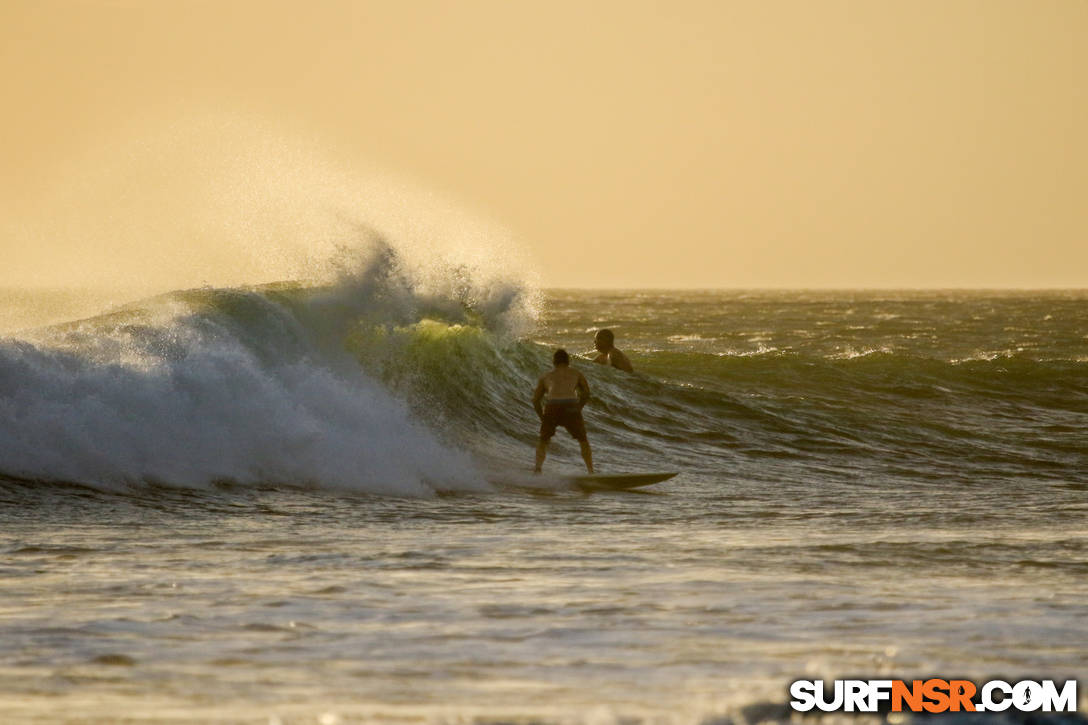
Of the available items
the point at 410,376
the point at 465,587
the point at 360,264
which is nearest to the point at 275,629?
the point at 465,587

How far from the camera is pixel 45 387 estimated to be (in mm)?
13312

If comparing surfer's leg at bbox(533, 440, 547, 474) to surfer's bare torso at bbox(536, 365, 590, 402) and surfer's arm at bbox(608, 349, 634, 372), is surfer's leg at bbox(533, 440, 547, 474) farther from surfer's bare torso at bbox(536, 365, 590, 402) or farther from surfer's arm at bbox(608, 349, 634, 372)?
surfer's arm at bbox(608, 349, 634, 372)

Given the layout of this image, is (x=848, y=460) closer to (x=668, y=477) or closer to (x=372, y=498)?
(x=668, y=477)

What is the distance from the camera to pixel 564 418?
48.5 feet

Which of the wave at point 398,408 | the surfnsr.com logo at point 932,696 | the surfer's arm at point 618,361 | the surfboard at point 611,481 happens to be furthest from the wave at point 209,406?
the surfnsr.com logo at point 932,696

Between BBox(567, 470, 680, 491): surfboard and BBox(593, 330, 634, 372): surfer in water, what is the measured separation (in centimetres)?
837

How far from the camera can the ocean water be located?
619 centimetres

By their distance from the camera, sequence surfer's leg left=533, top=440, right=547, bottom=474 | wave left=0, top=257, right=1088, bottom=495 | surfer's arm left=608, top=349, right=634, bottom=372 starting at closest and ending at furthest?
wave left=0, top=257, right=1088, bottom=495, surfer's leg left=533, top=440, right=547, bottom=474, surfer's arm left=608, top=349, right=634, bottom=372

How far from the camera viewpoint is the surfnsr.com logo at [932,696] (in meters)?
5.57

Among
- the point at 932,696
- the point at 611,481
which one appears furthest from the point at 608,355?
the point at 932,696

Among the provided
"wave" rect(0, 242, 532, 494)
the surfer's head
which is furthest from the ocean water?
the surfer's head

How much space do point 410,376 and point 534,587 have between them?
34.2ft

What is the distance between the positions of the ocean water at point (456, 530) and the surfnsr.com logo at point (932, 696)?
0.14 meters

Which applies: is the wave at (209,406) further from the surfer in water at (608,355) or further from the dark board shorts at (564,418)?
the surfer in water at (608,355)
